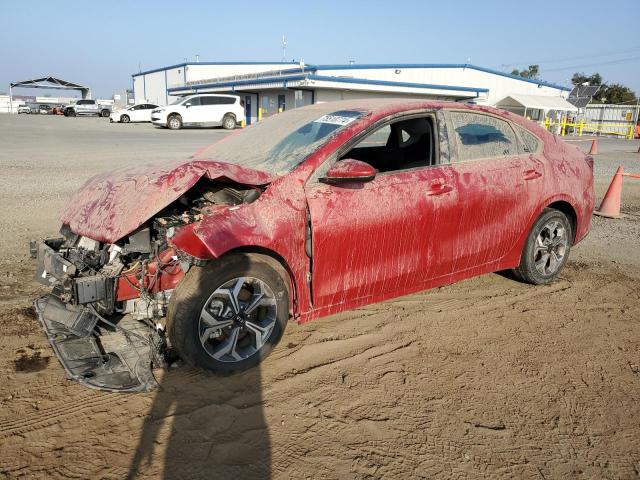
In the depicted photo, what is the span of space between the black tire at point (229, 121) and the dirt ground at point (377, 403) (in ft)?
86.7

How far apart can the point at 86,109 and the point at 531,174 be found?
51179mm

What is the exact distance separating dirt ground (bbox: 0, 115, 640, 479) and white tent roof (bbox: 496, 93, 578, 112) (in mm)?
42425

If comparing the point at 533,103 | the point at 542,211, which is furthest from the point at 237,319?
the point at 533,103

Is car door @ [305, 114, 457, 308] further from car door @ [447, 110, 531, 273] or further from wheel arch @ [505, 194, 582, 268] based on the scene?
wheel arch @ [505, 194, 582, 268]

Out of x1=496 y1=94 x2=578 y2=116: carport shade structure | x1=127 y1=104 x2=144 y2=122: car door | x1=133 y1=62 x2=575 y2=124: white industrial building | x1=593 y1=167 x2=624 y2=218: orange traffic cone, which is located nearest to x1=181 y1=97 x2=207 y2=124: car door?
x1=133 y1=62 x2=575 y2=124: white industrial building

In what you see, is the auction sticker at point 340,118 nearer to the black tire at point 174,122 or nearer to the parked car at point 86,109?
the black tire at point 174,122

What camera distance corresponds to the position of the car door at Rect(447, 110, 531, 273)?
429 cm

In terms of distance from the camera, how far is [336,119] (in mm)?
4102

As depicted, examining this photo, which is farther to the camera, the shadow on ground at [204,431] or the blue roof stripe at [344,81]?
the blue roof stripe at [344,81]

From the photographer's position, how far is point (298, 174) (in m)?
3.59

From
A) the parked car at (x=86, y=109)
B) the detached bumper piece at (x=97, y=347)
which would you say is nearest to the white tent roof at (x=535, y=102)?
the parked car at (x=86, y=109)

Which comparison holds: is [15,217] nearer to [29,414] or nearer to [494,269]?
[29,414]

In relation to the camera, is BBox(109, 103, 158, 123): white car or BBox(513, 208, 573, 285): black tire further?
BBox(109, 103, 158, 123): white car

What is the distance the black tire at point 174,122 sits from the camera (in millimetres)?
29391
